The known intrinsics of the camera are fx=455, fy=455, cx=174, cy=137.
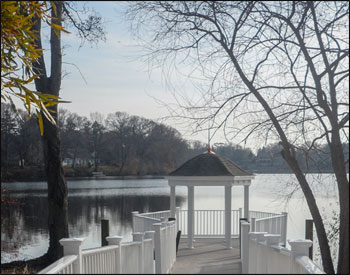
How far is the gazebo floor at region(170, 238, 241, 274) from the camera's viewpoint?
945cm

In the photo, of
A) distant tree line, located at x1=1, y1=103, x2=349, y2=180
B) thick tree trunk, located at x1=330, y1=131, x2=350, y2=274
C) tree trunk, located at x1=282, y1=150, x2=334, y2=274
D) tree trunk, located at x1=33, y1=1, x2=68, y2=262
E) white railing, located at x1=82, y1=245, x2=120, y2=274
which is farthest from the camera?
distant tree line, located at x1=1, y1=103, x2=349, y2=180

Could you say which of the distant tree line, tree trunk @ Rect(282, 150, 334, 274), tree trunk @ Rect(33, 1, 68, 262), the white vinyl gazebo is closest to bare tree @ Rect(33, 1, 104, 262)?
tree trunk @ Rect(33, 1, 68, 262)

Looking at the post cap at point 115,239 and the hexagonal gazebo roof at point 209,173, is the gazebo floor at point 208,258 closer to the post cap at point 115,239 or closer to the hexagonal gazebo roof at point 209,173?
the hexagonal gazebo roof at point 209,173

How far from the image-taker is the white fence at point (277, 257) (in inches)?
185

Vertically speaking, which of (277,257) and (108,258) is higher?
(277,257)

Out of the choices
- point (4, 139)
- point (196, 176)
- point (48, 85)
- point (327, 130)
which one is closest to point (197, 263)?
point (196, 176)

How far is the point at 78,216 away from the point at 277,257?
82.3 ft

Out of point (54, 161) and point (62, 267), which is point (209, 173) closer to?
point (54, 161)

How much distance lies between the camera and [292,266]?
199 inches

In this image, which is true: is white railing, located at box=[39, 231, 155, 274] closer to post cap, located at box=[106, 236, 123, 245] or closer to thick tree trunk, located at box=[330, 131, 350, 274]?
post cap, located at box=[106, 236, 123, 245]

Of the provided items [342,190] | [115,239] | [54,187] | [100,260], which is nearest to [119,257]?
[115,239]

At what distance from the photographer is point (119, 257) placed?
6242 mm

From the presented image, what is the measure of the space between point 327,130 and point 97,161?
2363 inches

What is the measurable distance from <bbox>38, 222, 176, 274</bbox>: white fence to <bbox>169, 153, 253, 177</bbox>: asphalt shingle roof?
3.43 meters
